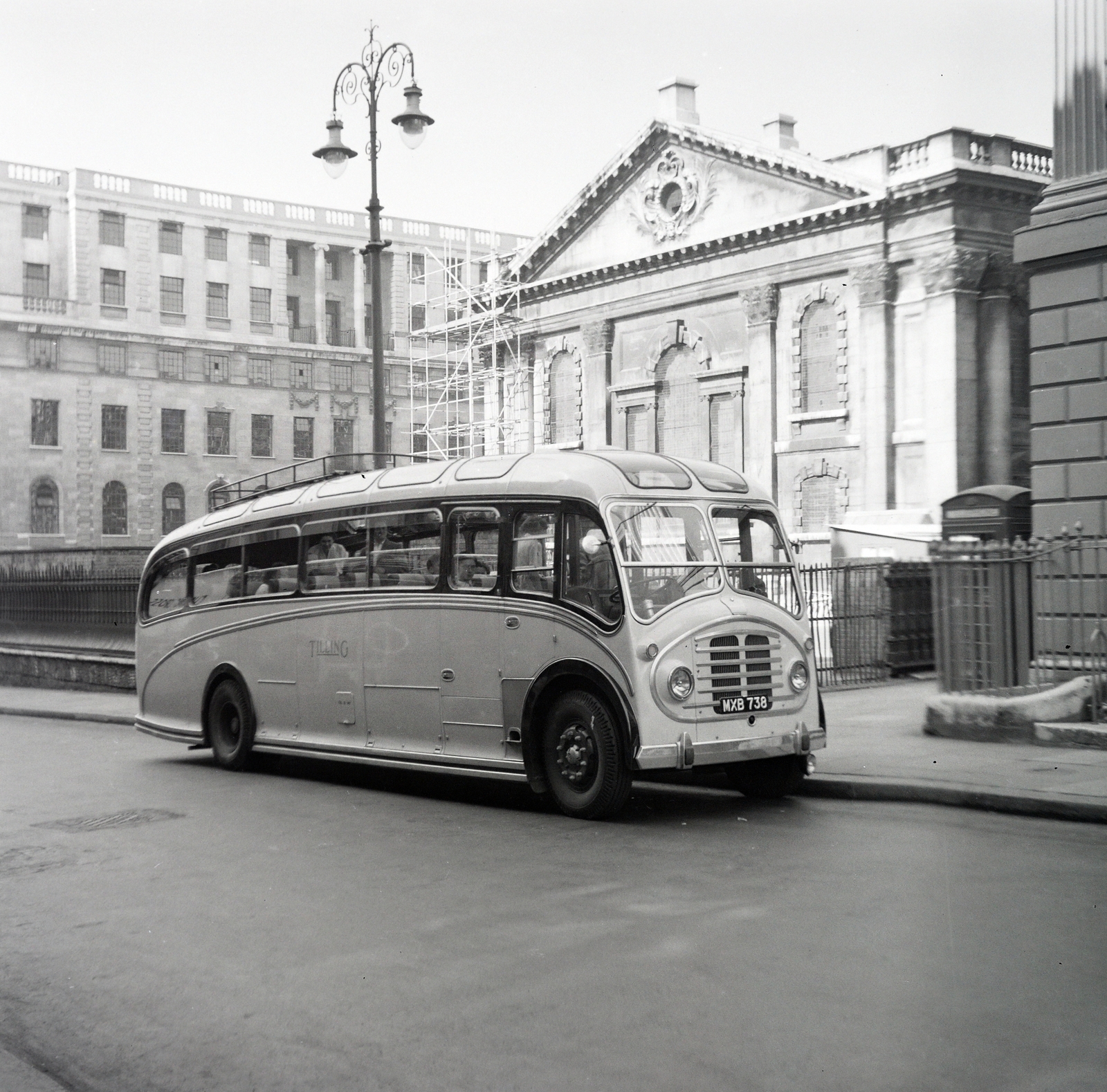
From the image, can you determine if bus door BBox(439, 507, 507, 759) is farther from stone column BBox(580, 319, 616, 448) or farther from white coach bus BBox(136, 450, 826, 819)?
stone column BBox(580, 319, 616, 448)

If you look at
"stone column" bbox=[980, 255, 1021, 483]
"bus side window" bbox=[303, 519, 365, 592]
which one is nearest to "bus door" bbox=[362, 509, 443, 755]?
"bus side window" bbox=[303, 519, 365, 592]

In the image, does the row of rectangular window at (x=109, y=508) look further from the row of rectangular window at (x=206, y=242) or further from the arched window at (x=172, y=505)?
the row of rectangular window at (x=206, y=242)

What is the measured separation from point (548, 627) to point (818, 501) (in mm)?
32852

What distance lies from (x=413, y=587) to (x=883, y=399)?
2995cm

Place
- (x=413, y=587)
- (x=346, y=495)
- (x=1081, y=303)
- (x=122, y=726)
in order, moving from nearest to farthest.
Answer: (x=413, y=587) → (x=346, y=495) → (x=1081, y=303) → (x=122, y=726)

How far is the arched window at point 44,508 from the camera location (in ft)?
226

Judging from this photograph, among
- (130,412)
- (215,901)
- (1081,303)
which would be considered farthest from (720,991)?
(130,412)

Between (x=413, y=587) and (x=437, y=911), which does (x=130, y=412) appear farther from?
(x=437, y=911)

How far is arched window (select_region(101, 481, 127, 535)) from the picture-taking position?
233ft

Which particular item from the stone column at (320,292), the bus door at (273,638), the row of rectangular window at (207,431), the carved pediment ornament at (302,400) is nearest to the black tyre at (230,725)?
the bus door at (273,638)

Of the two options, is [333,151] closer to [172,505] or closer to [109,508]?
[109,508]

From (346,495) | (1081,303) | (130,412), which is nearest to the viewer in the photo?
(346,495)

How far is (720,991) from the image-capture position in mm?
5605

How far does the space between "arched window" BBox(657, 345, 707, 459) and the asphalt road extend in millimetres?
37158
